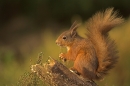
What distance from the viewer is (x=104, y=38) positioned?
18.2 feet

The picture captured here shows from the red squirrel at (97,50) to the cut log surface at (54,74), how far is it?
1.20ft

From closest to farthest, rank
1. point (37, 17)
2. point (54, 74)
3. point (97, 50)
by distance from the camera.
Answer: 1. point (54, 74)
2. point (97, 50)
3. point (37, 17)

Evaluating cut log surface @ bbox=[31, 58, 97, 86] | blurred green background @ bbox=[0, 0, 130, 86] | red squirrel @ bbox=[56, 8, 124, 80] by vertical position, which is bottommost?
cut log surface @ bbox=[31, 58, 97, 86]

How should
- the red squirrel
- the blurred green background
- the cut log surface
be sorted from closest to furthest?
the cut log surface
the red squirrel
the blurred green background

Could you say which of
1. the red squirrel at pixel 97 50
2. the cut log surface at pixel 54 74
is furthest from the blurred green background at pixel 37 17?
the cut log surface at pixel 54 74

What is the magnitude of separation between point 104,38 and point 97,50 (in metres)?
0.16

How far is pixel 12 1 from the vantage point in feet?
48.6

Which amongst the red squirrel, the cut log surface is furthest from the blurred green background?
the cut log surface

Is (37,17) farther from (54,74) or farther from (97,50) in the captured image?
(54,74)

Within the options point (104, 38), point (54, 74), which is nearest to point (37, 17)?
point (104, 38)

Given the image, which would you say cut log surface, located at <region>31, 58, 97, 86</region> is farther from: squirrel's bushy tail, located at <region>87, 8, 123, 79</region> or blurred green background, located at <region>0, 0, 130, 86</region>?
blurred green background, located at <region>0, 0, 130, 86</region>

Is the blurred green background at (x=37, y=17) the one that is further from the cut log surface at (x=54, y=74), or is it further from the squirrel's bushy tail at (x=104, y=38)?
the cut log surface at (x=54, y=74)

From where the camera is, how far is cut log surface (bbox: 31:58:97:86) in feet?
16.2

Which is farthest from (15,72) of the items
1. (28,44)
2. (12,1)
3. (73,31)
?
(12,1)
